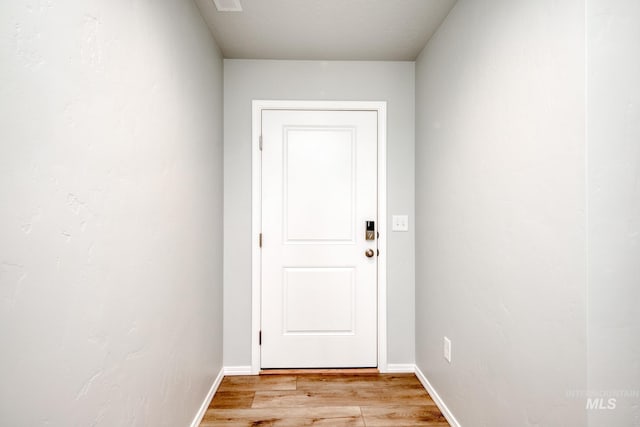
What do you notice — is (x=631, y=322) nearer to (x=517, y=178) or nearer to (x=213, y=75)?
(x=517, y=178)

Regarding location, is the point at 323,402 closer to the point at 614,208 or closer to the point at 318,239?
the point at 318,239

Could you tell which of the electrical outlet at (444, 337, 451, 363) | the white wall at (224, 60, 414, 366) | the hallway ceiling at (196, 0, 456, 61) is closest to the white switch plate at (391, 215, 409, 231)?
the white wall at (224, 60, 414, 366)

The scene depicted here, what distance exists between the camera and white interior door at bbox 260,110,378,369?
8.96ft

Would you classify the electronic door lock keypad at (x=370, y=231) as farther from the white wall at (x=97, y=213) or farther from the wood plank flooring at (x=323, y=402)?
the white wall at (x=97, y=213)

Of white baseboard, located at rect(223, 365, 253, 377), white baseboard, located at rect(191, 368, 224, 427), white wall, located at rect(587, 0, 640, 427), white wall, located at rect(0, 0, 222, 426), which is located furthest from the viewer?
white baseboard, located at rect(223, 365, 253, 377)

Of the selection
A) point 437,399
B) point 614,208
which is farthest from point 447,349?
point 614,208

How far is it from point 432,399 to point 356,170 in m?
1.67

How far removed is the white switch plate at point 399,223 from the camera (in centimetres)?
275

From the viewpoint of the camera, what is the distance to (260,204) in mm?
2721

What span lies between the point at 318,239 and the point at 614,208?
1911 millimetres

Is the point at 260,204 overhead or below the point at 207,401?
overhead

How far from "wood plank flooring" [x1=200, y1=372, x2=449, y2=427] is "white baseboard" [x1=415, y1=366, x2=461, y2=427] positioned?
3cm

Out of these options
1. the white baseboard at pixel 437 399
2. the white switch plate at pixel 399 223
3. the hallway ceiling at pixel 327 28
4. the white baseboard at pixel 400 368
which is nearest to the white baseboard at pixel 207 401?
the white baseboard at pixel 400 368

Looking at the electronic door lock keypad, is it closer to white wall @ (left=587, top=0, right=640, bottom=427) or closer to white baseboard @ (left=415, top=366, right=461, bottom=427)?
white baseboard @ (left=415, top=366, right=461, bottom=427)
